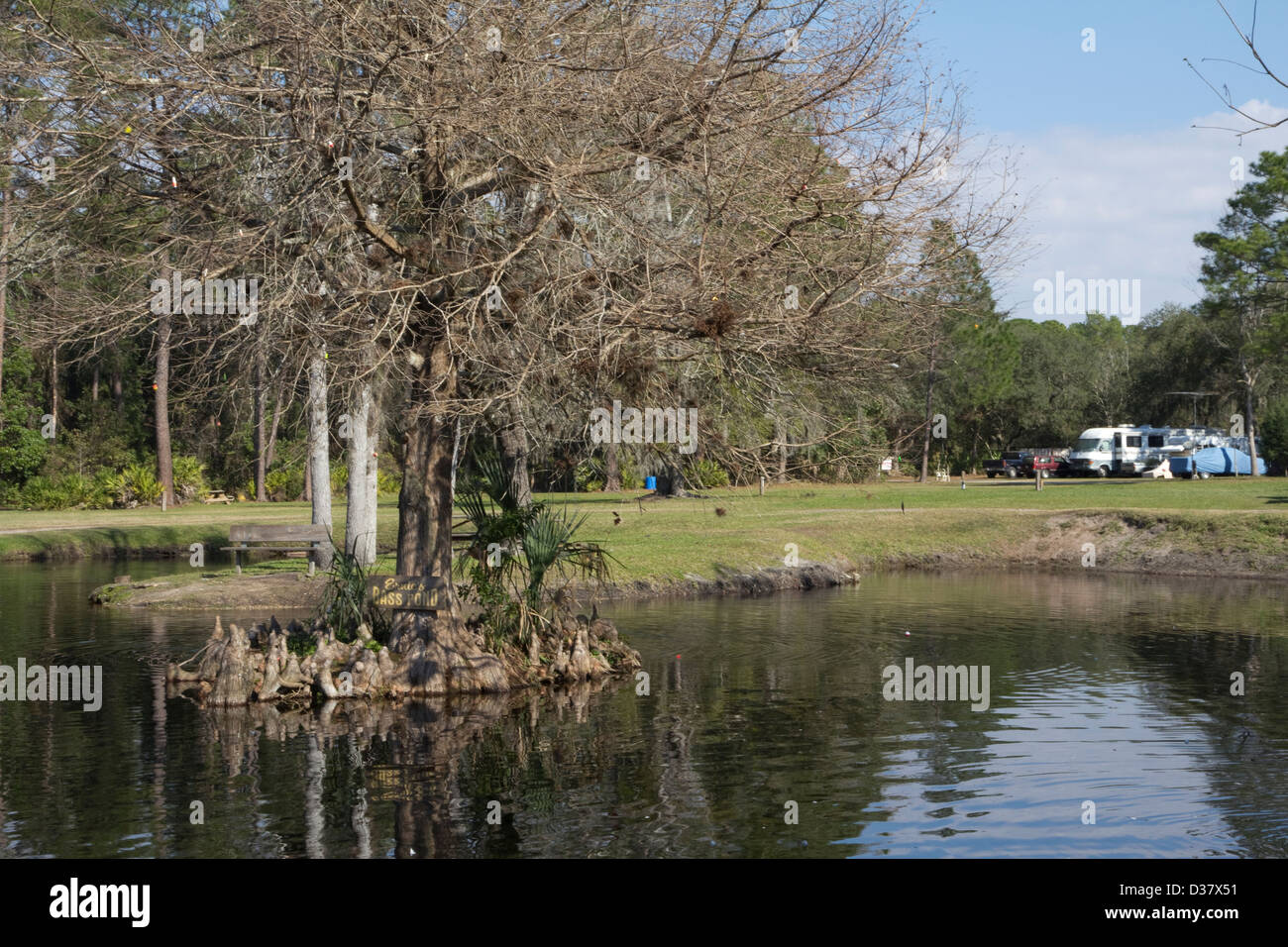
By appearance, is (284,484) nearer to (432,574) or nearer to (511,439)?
(432,574)

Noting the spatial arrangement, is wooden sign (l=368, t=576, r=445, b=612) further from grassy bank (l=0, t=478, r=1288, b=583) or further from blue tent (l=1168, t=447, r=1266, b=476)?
blue tent (l=1168, t=447, r=1266, b=476)

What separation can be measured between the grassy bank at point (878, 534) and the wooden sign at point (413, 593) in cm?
898

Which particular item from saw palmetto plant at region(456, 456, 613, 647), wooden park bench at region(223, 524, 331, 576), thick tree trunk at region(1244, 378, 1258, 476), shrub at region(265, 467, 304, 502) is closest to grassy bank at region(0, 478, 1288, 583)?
wooden park bench at region(223, 524, 331, 576)

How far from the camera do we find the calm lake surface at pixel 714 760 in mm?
9102

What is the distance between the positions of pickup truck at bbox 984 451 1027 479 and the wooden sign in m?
53.5

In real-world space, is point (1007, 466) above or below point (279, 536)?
above

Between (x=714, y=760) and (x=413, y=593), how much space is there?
4602mm

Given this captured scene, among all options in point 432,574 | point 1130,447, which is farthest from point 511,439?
point 1130,447

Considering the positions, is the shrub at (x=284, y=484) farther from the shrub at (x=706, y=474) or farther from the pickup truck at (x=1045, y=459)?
the shrub at (x=706, y=474)

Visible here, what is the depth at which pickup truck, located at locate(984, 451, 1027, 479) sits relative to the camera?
6481 cm

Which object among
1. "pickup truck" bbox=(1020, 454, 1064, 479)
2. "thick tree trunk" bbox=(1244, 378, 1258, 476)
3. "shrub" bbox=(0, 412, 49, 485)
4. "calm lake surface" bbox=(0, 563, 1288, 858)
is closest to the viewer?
"calm lake surface" bbox=(0, 563, 1288, 858)

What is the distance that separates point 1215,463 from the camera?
61344 millimetres

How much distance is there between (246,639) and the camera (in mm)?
14719
